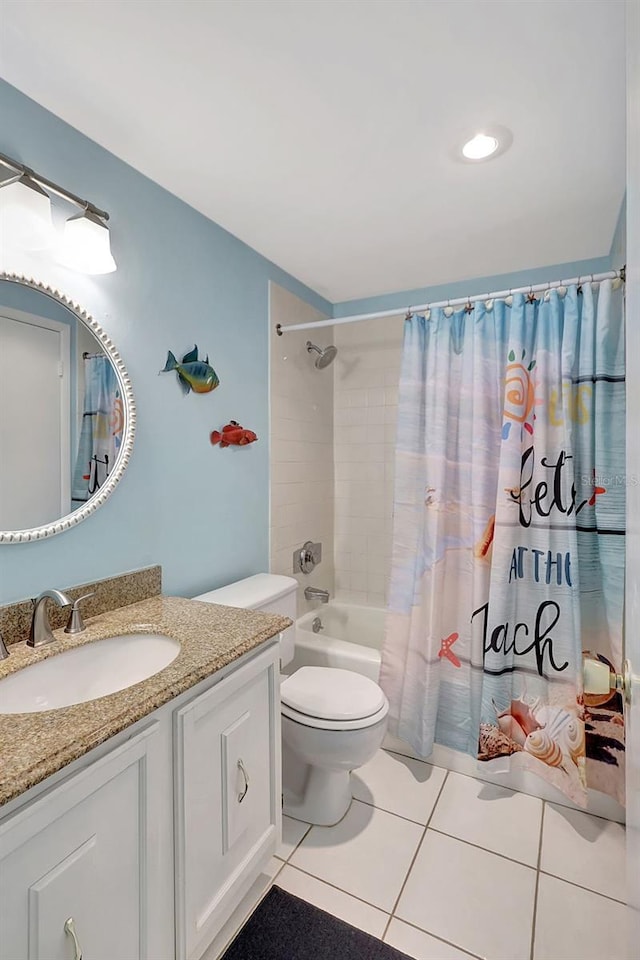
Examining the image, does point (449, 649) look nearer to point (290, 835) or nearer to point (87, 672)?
point (290, 835)

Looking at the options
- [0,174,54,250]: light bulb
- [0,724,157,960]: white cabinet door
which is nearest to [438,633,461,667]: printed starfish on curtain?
[0,724,157,960]: white cabinet door

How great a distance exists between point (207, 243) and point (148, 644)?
60.2 inches

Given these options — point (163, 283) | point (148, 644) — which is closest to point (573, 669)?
point (148, 644)

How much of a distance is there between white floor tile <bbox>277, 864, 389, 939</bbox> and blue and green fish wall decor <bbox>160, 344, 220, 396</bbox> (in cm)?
168

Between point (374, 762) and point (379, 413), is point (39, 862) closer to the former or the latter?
point (374, 762)

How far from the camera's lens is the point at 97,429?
1.43m

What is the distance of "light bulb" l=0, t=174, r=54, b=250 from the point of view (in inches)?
45.4

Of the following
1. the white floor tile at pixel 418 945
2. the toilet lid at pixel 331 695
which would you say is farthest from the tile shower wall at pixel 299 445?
the white floor tile at pixel 418 945

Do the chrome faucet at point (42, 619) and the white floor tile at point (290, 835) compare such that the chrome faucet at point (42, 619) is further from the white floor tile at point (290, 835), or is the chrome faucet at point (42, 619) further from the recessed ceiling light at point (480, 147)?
the recessed ceiling light at point (480, 147)

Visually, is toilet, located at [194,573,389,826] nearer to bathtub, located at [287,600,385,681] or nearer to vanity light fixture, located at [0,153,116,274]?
bathtub, located at [287,600,385,681]

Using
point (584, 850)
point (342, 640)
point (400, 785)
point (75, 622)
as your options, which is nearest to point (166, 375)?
point (75, 622)

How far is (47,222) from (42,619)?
1.05 metres

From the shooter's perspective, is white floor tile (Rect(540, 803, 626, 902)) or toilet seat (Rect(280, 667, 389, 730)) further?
toilet seat (Rect(280, 667, 389, 730))

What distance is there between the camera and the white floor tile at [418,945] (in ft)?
4.04
